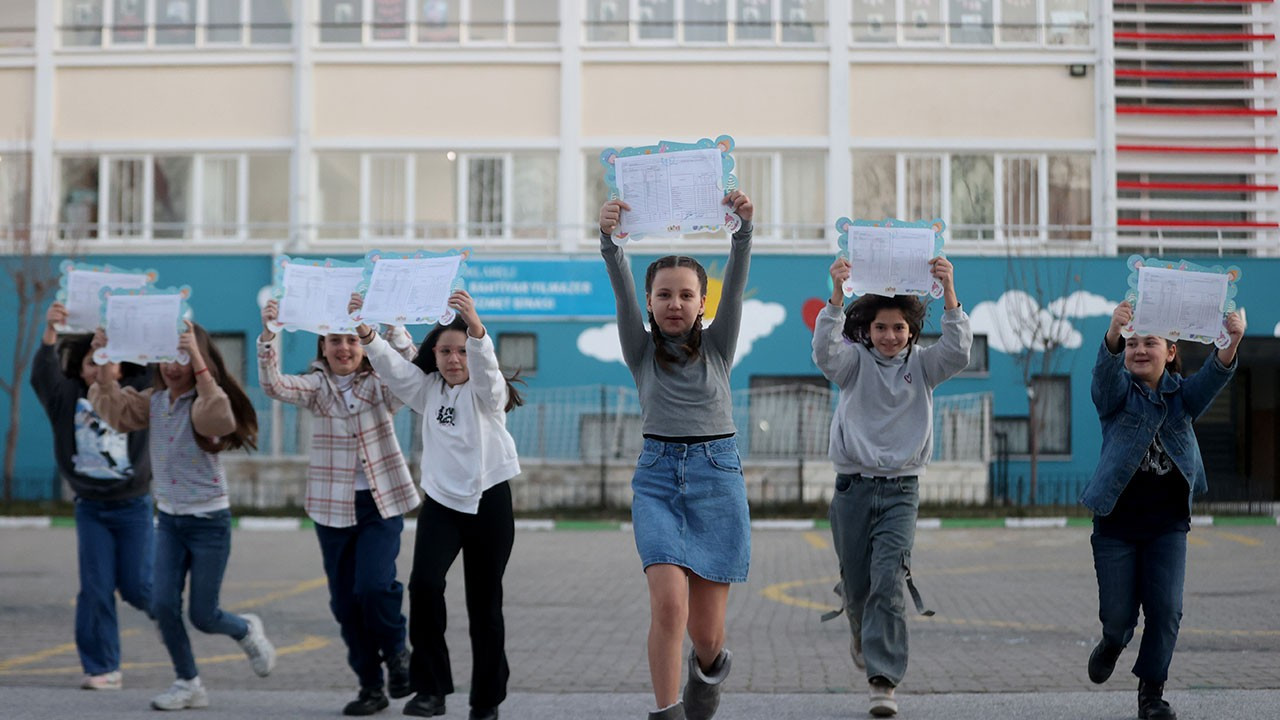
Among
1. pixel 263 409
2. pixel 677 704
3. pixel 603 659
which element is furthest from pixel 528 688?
pixel 263 409

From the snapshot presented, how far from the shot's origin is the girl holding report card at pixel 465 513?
22.0 ft

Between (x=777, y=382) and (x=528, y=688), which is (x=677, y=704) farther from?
(x=777, y=382)

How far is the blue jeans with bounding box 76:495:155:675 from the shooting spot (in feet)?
26.5

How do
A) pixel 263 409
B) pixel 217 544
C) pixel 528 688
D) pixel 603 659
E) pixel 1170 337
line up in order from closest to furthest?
pixel 1170 337 → pixel 217 544 → pixel 528 688 → pixel 603 659 → pixel 263 409

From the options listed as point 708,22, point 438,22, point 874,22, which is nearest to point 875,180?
point 874,22

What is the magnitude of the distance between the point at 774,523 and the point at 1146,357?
46.9ft

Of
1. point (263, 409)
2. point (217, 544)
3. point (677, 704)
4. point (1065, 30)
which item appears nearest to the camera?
point (677, 704)

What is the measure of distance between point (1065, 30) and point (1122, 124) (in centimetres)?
206

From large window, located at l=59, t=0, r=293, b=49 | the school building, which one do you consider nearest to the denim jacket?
the school building

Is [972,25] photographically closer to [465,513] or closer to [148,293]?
[148,293]

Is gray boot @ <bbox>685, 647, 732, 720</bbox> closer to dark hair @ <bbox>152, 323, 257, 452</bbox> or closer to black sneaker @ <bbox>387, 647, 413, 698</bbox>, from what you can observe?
black sneaker @ <bbox>387, 647, 413, 698</bbox>

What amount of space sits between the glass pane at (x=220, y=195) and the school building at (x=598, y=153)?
0.15ft

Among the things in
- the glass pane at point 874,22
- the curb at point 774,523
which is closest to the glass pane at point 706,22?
the glass pane at point 874,22

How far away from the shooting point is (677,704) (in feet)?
18.8
